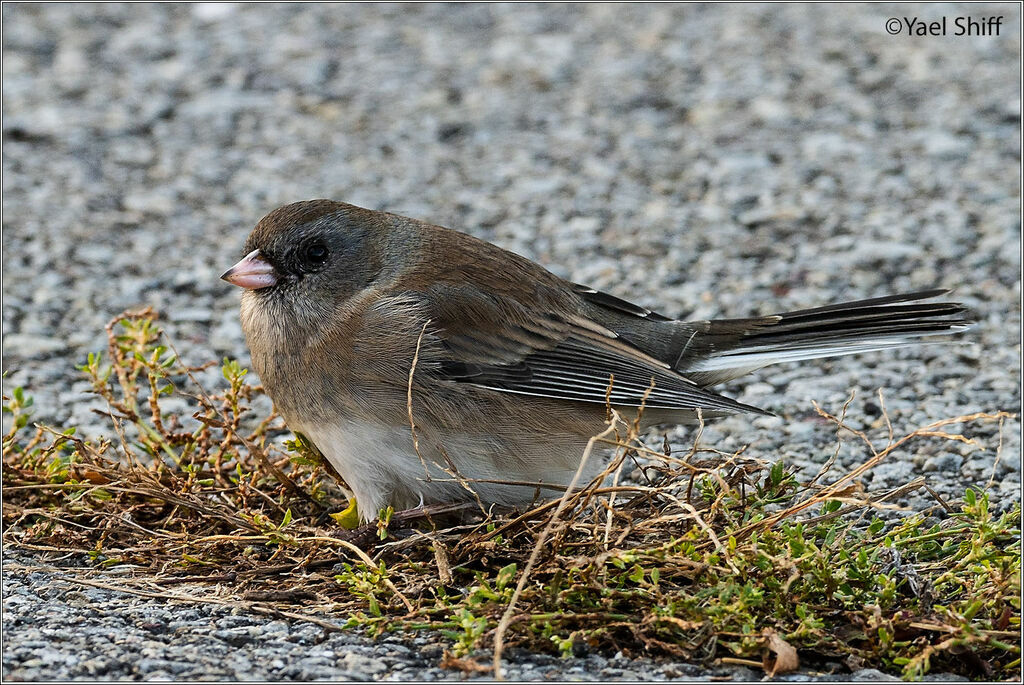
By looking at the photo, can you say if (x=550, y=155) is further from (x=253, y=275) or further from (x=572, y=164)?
(x=253, y=275)

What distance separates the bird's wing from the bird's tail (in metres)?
0.25

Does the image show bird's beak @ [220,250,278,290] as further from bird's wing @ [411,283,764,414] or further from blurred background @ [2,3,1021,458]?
blurred background @ [2,3,1021,458]

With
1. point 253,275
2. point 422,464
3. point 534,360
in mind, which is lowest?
point 422,464

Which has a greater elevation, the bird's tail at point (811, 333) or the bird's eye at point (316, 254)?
the bird's eye at point (316, 254)

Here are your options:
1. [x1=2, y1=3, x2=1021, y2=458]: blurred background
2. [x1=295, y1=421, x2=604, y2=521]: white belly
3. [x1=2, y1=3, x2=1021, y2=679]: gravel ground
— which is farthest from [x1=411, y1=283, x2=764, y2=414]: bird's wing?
[x1=2, y1=3, x2=1021, y2=458]: blurred background

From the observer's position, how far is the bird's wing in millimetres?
3379

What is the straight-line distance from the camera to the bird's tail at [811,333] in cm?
369

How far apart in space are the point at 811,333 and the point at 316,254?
1439mm

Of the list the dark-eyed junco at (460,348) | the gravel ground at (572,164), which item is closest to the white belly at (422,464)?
the dark-eyed junco at (460,348)

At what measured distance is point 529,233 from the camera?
575 cm

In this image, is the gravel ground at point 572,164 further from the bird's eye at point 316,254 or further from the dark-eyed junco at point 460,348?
the bird's eye at point 316,254

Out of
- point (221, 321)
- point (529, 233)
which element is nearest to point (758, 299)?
point (529, 233)

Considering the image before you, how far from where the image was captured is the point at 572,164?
6344mm

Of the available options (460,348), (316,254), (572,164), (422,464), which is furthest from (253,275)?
(572,164)
